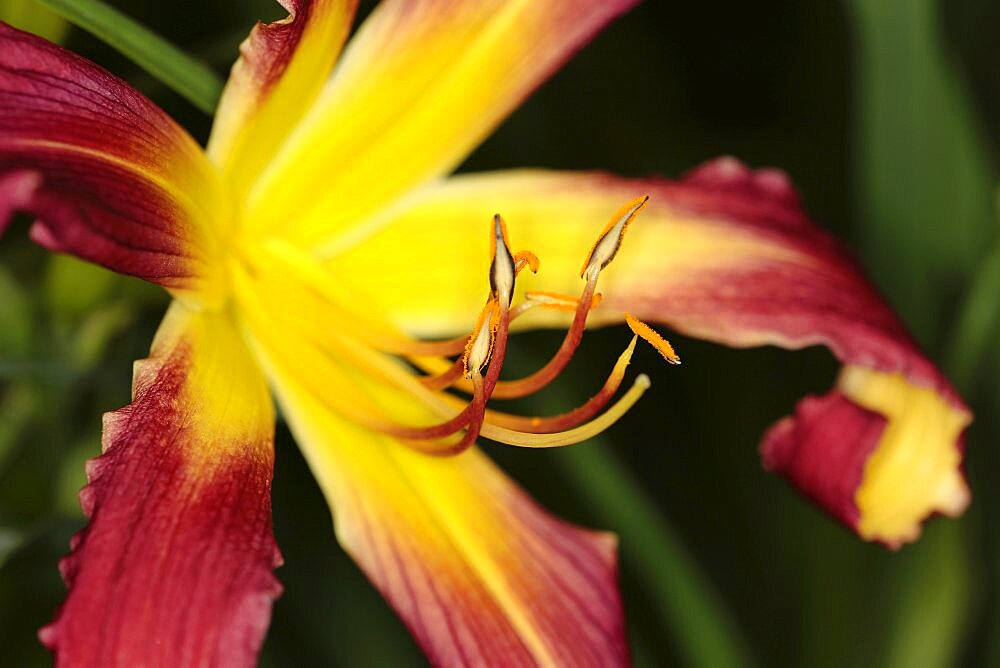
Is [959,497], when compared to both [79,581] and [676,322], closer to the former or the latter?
[676,322]

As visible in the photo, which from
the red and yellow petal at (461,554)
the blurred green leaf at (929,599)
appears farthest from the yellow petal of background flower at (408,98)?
the blurred green leaf at (929,599)

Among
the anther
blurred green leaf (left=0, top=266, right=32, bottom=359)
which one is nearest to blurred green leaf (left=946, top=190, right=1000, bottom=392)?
the anther

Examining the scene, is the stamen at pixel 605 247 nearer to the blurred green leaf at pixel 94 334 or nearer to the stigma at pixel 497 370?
the stigma at pixel 497 370

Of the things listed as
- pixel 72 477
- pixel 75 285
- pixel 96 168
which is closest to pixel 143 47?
pixel 96 168

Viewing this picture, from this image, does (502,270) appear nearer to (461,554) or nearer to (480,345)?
(480,345)

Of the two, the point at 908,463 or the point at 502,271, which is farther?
the point at 908,463

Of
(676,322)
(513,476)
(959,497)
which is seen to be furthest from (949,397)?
(513,476)
